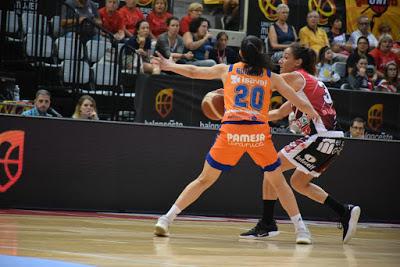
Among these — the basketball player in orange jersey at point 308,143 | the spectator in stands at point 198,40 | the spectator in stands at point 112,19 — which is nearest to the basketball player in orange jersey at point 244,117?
the basketball player in orange jersey at point 308,143

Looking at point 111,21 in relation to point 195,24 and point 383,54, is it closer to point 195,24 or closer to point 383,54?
point 195,24

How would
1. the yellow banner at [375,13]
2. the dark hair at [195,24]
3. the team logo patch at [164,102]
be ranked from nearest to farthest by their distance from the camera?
1. the team logo patch at [164,102]
2. the dark hair at [195,24]
3. the yellow banner at [375,13]

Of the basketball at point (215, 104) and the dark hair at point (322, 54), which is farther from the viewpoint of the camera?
the dark hair at point (322, 54)

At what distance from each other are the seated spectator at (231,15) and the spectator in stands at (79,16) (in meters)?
3.93

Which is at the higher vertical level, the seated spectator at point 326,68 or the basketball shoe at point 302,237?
the seated spectator at point 326,68

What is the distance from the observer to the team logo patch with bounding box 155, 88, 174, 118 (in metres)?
12.7

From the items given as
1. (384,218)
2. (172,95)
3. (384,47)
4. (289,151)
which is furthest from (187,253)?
(384,47)

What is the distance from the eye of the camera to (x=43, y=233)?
819 cm

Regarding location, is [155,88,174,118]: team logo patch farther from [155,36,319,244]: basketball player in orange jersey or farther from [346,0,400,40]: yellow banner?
[346,0,400,40]: yellow banner

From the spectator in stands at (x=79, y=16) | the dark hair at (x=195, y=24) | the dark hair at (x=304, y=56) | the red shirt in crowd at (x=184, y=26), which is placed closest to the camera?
the dark hair at (x=304, y=56)

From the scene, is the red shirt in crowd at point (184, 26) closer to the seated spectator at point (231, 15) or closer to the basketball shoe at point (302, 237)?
the seated spectator at point (231, 15)

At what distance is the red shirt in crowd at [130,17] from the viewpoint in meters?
15.6

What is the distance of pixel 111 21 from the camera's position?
15.4 metres

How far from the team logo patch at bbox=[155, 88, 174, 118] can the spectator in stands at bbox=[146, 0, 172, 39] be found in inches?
138
